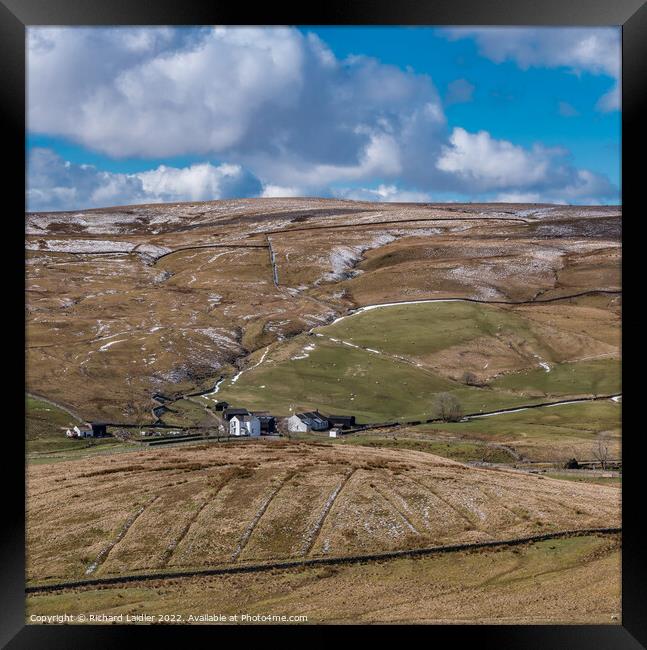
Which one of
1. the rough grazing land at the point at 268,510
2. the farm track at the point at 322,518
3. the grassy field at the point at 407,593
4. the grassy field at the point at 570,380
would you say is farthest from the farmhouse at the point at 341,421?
the grassy field at the point at 407,593

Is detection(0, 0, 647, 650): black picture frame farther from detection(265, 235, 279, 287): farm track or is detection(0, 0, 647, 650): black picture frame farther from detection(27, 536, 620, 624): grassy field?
detection(265, 235, 279, 287): farm track

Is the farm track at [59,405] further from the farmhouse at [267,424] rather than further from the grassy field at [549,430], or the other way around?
the grassy field at [549,430]

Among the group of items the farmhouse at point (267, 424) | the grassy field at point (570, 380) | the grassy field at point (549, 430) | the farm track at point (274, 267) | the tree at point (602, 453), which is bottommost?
the tree at point (602, 453)

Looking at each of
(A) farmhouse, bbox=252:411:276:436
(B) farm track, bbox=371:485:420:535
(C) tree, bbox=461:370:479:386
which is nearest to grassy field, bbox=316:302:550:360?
(C) tree, bbox=461:370:479:386

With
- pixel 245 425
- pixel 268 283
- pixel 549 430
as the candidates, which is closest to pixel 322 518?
pixel 245 425

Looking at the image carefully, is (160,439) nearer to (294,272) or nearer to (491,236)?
(294,272)

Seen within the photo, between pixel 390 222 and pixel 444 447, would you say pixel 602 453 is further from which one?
pixel 390 222
